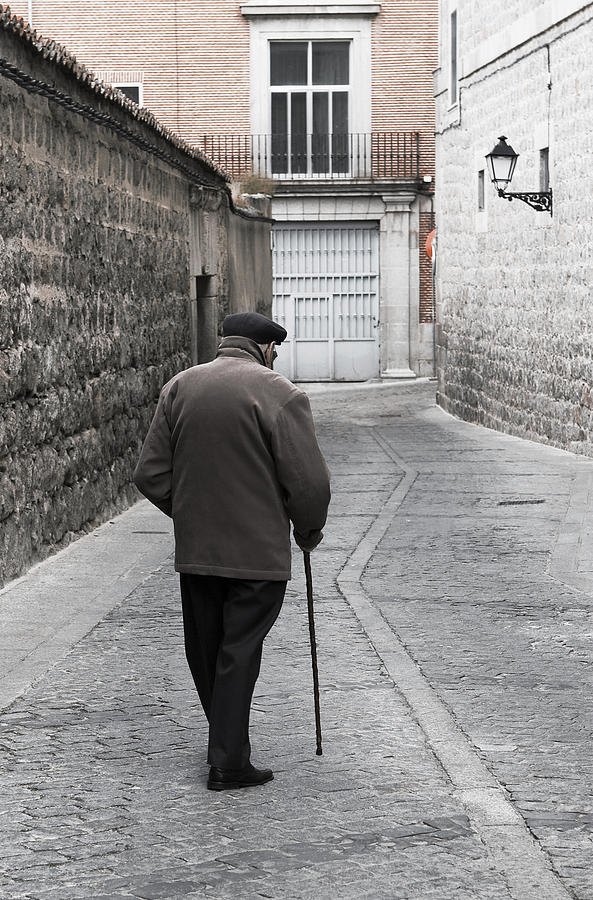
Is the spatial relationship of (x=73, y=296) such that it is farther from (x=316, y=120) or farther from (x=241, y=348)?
(x=316, y=120)

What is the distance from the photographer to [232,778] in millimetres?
5086

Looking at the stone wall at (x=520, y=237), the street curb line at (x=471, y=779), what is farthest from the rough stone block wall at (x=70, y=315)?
the stone wall at (x=520, y=237)

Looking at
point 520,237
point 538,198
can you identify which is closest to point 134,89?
point 520,237

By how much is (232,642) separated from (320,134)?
29.4m

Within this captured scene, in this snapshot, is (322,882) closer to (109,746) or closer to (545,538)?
(109,746)

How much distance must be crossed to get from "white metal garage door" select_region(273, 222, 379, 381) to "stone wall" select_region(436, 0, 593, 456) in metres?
7.14

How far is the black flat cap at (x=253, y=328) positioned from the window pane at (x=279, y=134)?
2855 cm

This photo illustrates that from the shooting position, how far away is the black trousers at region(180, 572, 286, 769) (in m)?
5.11

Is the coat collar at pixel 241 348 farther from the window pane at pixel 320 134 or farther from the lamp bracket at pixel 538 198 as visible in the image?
the window pane at pixel 320 134

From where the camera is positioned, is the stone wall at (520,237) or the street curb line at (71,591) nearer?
the street curb line at (71,591)

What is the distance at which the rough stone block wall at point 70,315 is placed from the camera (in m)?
9.34

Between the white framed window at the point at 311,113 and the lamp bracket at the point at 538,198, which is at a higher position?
the white framed window at the point at 311,113

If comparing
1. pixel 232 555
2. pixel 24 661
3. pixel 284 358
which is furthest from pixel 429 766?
pixel 284 358

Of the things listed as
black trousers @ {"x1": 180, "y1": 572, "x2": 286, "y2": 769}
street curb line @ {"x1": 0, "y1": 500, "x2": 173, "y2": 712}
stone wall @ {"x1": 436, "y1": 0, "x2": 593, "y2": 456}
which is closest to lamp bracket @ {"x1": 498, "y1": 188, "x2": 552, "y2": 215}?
stone wall @ {"x1": 436, "y1": 0, "x2": 593, "y2": 456}
